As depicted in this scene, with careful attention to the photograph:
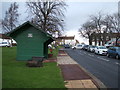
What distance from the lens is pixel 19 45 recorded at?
1766 centimetres

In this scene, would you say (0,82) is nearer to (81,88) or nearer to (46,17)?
(81,88)

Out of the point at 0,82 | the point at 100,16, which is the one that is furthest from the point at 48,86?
the point at 100,16

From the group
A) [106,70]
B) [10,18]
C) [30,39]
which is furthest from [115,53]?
[10,18]

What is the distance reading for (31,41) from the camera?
698 inches

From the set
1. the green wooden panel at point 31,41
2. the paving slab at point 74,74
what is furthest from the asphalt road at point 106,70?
the green wooden panel at point 31,41

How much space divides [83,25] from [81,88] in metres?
78.0

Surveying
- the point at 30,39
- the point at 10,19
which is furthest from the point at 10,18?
the point at 30,39

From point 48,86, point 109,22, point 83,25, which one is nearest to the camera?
point 48,86

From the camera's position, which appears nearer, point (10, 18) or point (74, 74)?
point (74, 74)

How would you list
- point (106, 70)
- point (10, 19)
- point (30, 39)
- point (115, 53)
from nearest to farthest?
point (106, 70) → point (30, 39) → point (115, 53) → point (10, 19)

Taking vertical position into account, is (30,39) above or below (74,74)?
above

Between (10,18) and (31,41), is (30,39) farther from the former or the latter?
(10,18)

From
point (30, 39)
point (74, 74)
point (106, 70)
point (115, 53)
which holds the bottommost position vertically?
point (106, 70)

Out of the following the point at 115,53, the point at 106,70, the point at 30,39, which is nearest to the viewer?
the point at 106,70
